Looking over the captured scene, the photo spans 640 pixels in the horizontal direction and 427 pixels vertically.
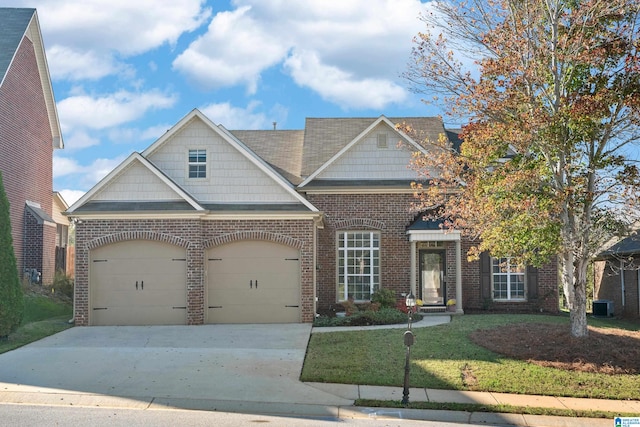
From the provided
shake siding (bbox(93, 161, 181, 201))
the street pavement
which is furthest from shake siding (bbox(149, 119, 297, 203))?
the street pavement

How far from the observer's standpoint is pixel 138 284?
19.2 m

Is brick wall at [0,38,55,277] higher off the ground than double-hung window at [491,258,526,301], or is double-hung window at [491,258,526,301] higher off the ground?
brick wall at [0,38,55,277]

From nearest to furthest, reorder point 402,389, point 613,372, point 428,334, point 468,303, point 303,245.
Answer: point 402,389 → point 613,372 → point 428,334 → point 303,245 → point 468,303

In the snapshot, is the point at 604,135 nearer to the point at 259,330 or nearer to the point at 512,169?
the point at 512,169

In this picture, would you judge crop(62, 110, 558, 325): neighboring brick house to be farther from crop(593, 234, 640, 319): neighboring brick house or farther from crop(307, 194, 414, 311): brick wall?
crop(593, 234, 640, 319): neighboring brick house

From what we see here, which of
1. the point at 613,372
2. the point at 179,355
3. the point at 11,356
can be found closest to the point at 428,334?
the point at 613,372

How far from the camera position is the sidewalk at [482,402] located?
10.6m

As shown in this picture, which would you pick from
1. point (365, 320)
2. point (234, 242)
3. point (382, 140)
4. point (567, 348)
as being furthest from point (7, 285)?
point (567, 348)

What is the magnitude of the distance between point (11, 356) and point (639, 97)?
551 inches

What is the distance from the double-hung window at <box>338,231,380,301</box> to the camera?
74.2 ft

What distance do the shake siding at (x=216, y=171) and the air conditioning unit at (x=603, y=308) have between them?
1315 centimetres

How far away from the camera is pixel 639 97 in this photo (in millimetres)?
13734

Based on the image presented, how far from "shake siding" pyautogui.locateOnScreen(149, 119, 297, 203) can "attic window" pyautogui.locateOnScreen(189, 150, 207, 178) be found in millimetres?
125

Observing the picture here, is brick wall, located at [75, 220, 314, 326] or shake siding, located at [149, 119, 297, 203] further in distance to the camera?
shake siding, located at [149, 119, 297, 203]
